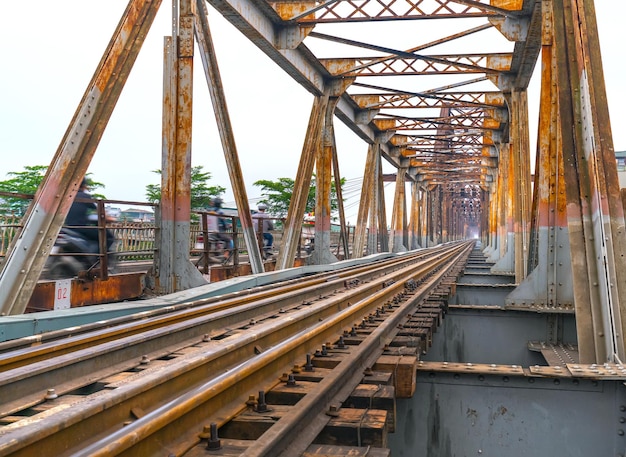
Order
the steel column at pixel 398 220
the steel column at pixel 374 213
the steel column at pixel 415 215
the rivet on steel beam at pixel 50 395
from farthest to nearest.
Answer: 1. the steel column at pixel 415 215
2. the steel column at pixel 398 220
3. the steel column at pixel 374 213
4. the rivet on steel beam at pixel 50 395

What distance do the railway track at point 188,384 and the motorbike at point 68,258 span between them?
352cm

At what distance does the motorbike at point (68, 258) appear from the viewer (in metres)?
8.89

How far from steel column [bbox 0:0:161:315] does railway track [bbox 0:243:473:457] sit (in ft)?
6.00

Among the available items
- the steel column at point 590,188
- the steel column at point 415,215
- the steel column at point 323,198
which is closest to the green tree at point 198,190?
the steel column at point 415,215

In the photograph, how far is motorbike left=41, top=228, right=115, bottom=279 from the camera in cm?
889

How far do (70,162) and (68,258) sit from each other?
2189 mm

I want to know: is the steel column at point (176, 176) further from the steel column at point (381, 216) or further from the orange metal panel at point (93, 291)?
the steel column at point (381, 216)

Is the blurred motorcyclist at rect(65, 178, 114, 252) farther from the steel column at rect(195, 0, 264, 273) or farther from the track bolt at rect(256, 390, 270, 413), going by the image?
the track bolt at rect(256, 390, 270, 413)

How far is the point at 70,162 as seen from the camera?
7.28 metres

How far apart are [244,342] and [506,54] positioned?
14.6 meters

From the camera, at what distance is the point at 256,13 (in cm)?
1286

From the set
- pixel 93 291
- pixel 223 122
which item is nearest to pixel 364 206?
pixel 223 122

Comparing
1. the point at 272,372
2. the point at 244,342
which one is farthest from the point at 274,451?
the point at 244,342

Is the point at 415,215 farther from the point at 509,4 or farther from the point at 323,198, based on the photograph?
the point at 509,4
